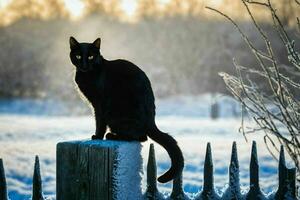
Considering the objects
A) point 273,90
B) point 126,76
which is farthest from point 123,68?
point 273,90

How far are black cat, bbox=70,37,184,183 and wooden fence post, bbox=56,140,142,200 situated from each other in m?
0.63

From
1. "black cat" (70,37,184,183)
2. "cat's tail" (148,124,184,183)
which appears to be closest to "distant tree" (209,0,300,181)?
"cat's tail" (148,124,184,183)

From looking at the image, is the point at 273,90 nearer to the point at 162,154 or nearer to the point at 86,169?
the point at 86,169

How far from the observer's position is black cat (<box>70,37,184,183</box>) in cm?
306

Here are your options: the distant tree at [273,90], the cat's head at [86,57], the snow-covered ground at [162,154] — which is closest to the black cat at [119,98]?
the cat's head at [86,57]

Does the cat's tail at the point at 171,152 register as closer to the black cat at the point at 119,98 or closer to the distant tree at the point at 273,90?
the black cat at the point at 119,98

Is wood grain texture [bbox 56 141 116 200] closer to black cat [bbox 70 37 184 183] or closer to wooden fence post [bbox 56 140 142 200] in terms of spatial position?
wooden fence post [bbox 56 140 142 200]

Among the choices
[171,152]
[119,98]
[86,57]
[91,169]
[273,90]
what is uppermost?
[86,57]

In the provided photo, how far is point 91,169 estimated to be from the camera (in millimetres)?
2322

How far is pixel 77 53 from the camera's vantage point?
11.2ft

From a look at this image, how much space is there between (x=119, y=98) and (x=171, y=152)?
550 mm

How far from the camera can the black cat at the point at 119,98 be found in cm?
306

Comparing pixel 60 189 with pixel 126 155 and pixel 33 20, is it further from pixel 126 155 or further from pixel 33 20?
pixel 33 20

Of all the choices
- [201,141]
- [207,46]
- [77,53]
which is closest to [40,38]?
[207,46]
